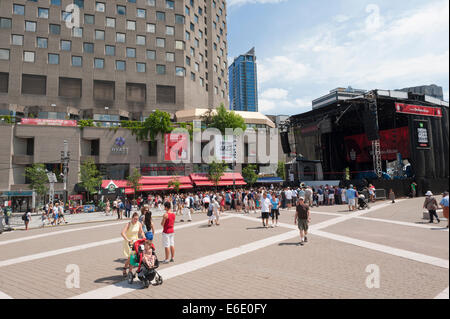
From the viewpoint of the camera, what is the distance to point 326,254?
779cm

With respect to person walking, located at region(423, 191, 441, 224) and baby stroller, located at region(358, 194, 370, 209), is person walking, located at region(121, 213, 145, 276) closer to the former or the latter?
person walking, located at region(423, 191, 441, 224)

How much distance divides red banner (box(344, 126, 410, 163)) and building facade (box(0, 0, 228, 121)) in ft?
90.1

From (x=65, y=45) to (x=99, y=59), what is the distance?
16.8 feet

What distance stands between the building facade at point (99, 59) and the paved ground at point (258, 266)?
35.8 meters

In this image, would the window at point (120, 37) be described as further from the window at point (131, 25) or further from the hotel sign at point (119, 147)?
the hotel sign at point (119, 147)

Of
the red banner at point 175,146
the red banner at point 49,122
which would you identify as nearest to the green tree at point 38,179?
the red banner at point 49,122

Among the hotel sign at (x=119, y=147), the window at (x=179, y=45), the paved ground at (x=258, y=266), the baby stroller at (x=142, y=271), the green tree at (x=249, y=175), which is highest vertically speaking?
the window at (x=179, y=45)

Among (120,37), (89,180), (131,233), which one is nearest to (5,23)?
(120,37)

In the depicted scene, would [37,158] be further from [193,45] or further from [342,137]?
[342,137]

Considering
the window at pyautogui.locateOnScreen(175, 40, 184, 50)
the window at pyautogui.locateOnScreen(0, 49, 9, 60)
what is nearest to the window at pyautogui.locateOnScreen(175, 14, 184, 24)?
the window at pyautogui.locateOnScreen(175, 40, 184, 50)

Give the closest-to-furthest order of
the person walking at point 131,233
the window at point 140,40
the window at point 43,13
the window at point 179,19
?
the person walking at point 131,233
the window at point 43,13
the window at point 140,40
the window at point 179,19

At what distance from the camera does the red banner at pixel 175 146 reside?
38.0 metres

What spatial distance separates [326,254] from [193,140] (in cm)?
3288

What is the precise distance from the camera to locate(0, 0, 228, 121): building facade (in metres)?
39.9
